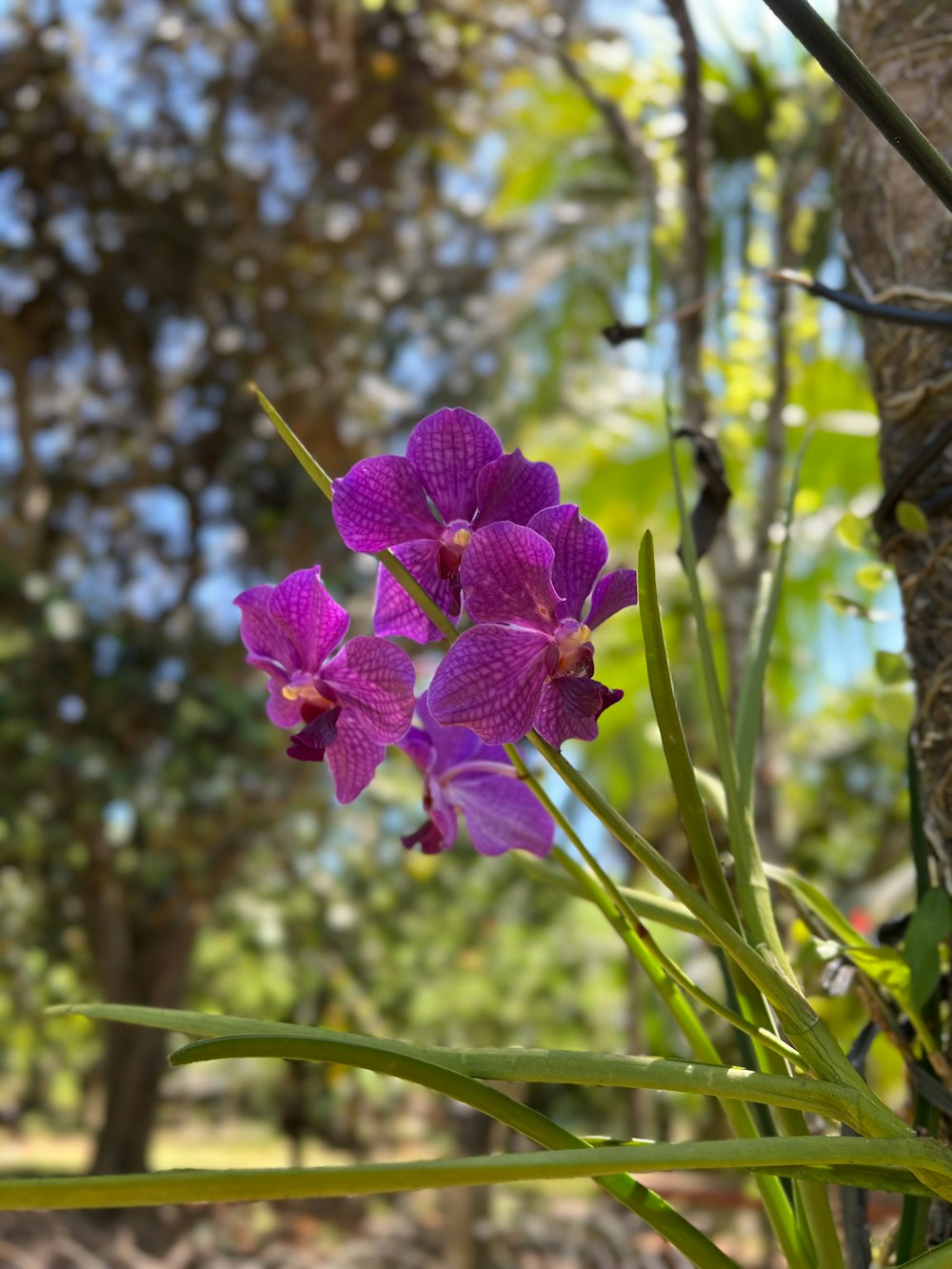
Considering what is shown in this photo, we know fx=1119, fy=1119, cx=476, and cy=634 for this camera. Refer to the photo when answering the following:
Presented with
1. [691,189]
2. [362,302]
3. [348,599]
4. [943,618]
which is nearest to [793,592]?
[348,599]

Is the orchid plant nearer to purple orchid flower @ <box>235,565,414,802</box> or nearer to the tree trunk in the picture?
purple orchid flower @ <box>235,565,414,802</box>

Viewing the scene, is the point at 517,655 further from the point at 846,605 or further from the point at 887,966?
the point at 846,605

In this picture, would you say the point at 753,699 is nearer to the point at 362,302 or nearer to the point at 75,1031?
the point at 362,302

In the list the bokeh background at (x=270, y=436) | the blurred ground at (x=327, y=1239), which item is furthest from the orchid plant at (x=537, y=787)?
the bokeh background at (x=270, y=436)

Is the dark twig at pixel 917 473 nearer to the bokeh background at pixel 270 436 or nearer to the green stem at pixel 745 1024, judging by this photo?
the green stem at pixel 745 1024

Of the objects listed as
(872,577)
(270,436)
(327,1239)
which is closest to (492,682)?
Result: (872,577)

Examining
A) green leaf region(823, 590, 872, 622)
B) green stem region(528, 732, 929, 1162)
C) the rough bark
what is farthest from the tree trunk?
green stem region(528, 732, 929, 1162)
